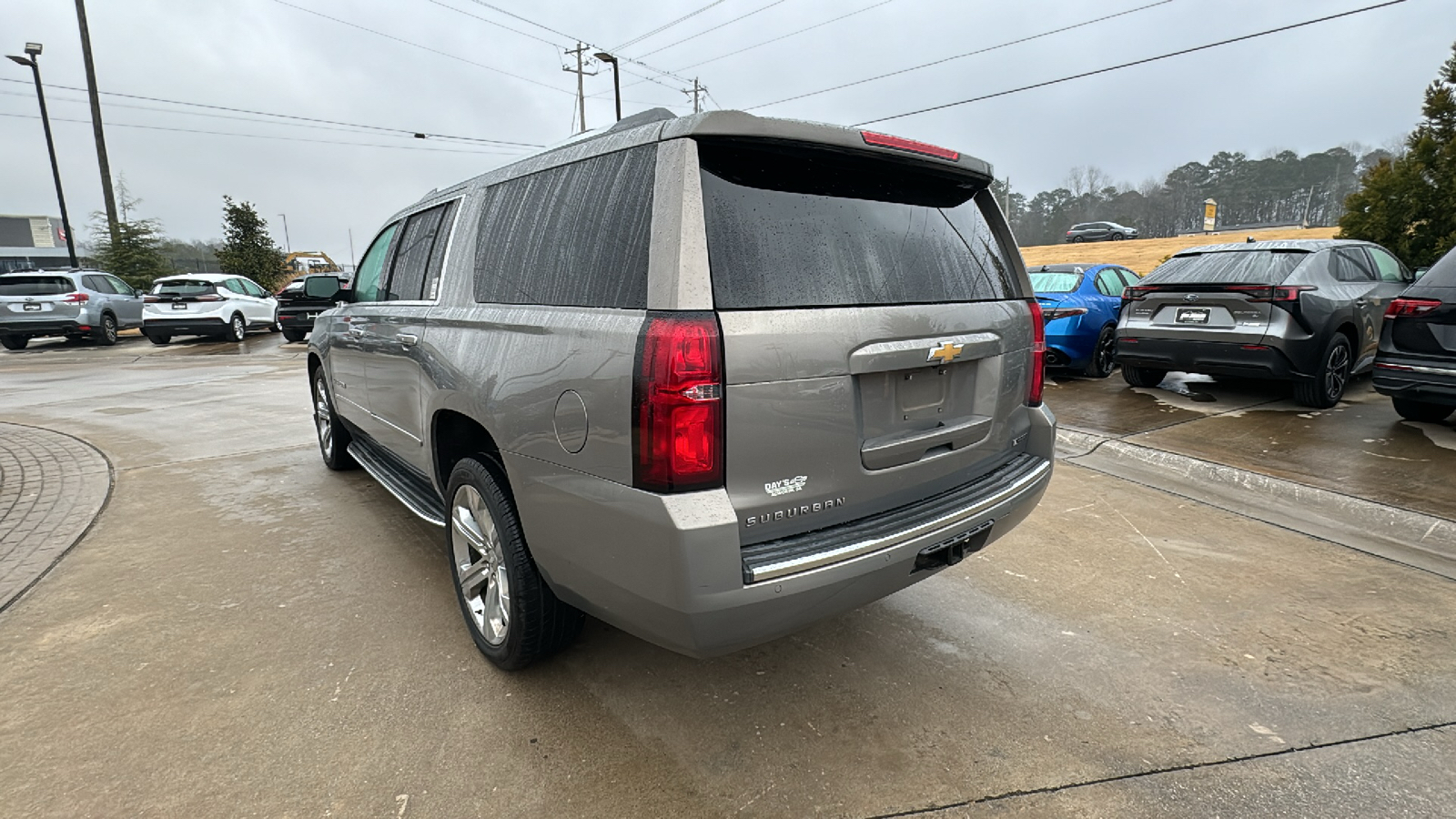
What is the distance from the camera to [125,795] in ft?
6.88

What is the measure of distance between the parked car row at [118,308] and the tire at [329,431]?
34.4 ft

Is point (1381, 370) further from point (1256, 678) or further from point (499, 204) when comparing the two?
point (499, 204)

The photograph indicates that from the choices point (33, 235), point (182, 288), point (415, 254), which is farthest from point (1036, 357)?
point (33, 235)

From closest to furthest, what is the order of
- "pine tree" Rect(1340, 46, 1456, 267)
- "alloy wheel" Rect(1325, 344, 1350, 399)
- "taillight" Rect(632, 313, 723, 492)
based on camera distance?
"taillight" Rect(632, 313, 723, 492)
"alloy wheel" Rect(1325, 344, 1350, 399)
"pine tree" Rect(1340, 46, 1456, 267)

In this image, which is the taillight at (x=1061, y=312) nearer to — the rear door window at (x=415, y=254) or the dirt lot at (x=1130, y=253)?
the rear door window at (x=415, y=254)

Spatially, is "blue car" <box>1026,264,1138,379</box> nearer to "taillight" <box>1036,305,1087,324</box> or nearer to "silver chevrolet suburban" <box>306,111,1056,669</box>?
"taillight" <box>1036,305,1087,324</box>

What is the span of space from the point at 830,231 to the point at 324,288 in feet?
12.4

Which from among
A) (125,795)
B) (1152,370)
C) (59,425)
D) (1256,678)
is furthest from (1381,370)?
(59,425)

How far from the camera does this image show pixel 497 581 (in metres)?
2.68

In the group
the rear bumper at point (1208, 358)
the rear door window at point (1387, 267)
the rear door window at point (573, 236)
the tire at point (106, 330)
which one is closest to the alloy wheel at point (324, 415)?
the rear door window at point (573, 236)

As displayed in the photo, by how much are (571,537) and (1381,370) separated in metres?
6.32

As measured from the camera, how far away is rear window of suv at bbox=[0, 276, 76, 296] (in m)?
15.4

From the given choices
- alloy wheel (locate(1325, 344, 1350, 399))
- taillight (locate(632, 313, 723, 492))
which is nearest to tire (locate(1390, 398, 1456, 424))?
alloy wheel (locate(1325, 344, 1350, 399))

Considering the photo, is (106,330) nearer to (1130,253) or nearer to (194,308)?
(194,308)
